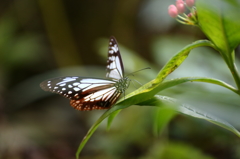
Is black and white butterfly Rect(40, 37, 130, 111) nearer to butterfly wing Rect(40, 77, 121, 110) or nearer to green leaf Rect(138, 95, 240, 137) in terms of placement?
butterfly wing Rect(40, 77, 121, 110)

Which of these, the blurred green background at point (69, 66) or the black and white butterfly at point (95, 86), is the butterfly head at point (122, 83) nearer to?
the black and white butterfly at point (95, 86)

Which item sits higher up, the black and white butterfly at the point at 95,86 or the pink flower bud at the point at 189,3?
the pink flower bud at the point at 189,3

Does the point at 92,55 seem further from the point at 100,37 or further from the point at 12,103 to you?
the point at 12,103

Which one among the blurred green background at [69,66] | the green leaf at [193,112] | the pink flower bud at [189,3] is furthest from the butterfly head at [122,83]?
the blurred green background at [69,66]

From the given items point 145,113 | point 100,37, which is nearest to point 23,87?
point 100,37

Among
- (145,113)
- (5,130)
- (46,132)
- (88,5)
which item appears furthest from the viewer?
(88,5)

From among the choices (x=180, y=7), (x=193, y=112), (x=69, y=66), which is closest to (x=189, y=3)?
(x=180, y=7)
